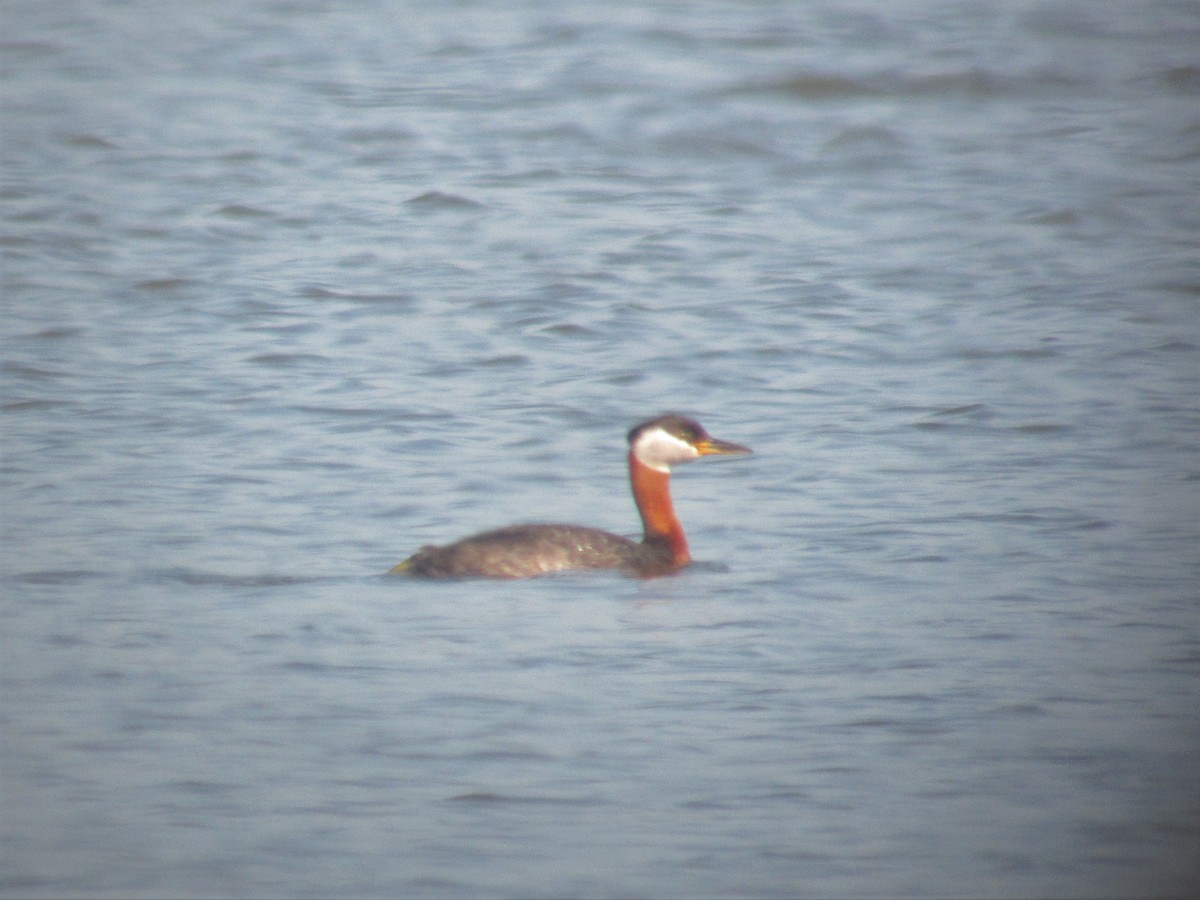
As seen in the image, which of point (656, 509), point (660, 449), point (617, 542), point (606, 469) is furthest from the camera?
point (606, 469)

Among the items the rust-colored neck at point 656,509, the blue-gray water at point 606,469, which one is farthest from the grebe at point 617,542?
the blue-gray water at point 606,469

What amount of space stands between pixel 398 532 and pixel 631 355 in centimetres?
418

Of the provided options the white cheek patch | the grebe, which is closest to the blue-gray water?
the grebe

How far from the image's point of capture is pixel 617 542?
30.0 feet

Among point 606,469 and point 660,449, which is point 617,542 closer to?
point 660,449

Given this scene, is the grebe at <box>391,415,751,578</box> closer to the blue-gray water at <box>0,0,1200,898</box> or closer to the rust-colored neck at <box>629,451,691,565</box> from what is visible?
the rust-colored neck at <box>629,451,691,565</box>

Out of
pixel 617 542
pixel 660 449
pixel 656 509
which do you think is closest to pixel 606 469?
pixel 660 449

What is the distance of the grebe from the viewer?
28.5ft

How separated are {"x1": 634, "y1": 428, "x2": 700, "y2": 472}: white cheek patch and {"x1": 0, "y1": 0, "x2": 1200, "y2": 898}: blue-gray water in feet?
1.40

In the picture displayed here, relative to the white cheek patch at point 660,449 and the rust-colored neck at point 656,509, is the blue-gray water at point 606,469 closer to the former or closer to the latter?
the rust-colored neck at point 656,509

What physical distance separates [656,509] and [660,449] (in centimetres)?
33

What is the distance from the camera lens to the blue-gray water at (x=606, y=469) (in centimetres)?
604

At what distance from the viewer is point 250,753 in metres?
6.52

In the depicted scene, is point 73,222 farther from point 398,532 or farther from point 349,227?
point 398,532
